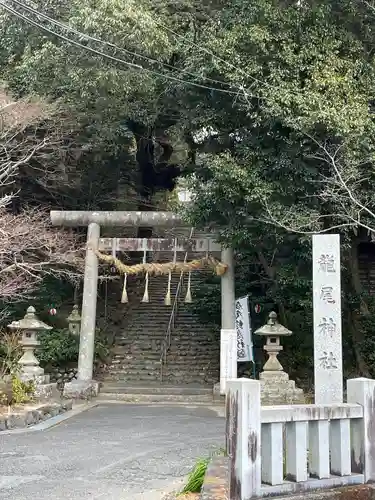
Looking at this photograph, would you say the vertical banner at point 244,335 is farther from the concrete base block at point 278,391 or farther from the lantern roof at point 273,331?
the concrete base block at point 278,391

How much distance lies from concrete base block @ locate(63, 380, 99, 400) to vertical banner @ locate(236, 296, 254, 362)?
147 inches

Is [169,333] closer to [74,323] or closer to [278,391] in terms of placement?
[74,323]

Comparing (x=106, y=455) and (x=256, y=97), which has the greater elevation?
(x=256, y=97)

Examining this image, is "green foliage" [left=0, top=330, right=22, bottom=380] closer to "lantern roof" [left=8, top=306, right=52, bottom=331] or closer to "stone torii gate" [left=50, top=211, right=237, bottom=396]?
"lantern roof" [left=8, top=306, right=52, bottom=331]

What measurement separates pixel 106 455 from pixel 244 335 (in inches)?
275

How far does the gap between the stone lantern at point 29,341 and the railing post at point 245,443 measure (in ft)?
30.7

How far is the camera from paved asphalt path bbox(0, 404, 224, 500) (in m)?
5.31

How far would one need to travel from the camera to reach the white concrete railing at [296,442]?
397 cm

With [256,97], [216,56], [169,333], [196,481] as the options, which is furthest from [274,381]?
[196,481]

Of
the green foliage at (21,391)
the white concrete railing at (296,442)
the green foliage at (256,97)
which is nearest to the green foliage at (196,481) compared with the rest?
the white concrete railing at (296,442)

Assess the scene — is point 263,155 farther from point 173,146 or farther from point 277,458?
point 173,146

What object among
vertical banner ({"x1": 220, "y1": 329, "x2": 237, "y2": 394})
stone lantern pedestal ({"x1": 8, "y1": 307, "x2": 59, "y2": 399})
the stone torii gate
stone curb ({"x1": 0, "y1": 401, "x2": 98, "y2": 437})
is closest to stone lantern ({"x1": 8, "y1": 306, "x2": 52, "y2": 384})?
stone lantern pedestal ({"x1": 8, "y1": 307, "x2": 59, "y2": 399})

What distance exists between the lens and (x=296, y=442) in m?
4.22

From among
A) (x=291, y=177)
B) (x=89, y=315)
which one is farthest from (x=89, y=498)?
(x=89, y=315)
